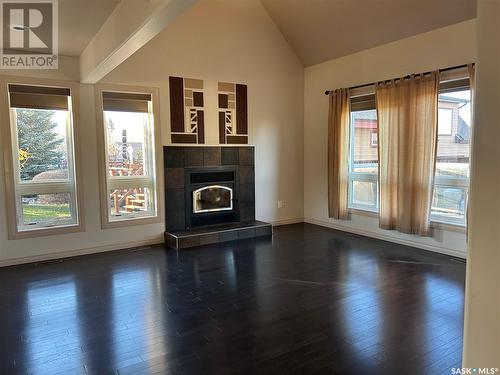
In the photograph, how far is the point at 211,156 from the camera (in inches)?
217

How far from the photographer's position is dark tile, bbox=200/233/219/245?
509 cm

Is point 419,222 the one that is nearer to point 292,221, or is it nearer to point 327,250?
point 327,250

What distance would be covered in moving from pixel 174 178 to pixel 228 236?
1162 mm

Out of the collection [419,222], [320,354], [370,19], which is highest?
[370,19]

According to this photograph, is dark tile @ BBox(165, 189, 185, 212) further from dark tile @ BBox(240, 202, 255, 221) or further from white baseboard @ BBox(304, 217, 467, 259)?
white baseboard @ BBox(304, 217, 467, 259)

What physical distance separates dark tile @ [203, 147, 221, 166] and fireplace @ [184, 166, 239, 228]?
0.26 feet

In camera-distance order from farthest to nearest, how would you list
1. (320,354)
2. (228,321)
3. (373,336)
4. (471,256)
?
(228,321) < (373,336) < (320,354) < (471,256)

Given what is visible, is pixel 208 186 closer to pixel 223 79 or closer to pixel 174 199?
→ pixel 174 199

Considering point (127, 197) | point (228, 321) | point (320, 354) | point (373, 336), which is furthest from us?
point (127, 197)

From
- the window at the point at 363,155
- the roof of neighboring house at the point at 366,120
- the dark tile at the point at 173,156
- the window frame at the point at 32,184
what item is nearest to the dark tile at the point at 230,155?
the dark tile at the point at 173,156

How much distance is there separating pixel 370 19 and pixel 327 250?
10.2ft

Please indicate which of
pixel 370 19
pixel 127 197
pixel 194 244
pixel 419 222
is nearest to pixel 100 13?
pixel 127 197

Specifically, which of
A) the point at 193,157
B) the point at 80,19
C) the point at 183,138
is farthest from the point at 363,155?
the point at 80,19

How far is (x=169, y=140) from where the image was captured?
5.16m
